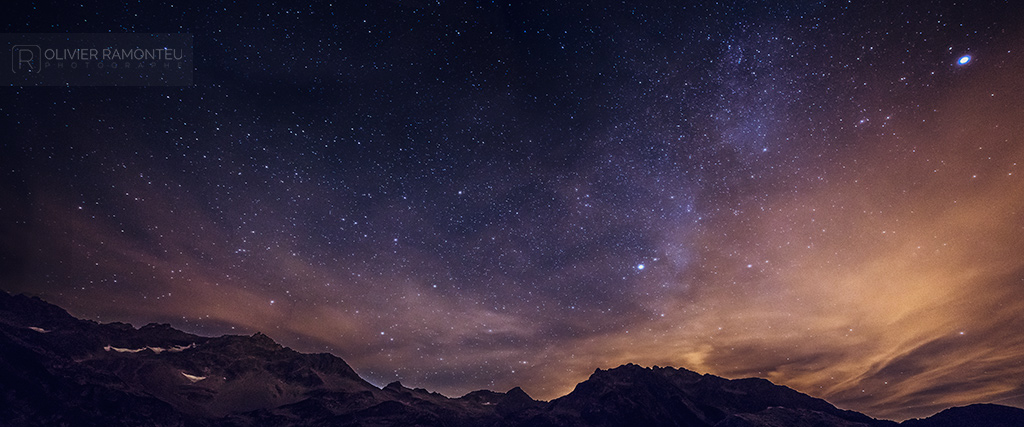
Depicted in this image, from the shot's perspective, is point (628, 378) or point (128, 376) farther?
point (628, 378)

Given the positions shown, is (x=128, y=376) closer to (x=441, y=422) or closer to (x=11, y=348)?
(x=11, y=348)

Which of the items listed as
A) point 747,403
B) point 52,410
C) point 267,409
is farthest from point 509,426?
point 52,410

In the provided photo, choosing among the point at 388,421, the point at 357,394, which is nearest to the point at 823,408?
the point at 388,421

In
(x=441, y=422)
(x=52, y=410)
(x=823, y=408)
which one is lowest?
(x=823, y=408)

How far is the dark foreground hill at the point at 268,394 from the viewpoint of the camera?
292 feet

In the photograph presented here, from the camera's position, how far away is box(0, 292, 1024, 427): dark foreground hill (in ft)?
292

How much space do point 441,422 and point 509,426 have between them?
24248 millimetres

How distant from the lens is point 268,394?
136250mm

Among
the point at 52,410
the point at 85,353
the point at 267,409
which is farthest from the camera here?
the point at 267,409

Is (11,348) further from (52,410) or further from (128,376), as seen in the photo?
(128,376)

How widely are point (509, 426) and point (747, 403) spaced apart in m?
93.3

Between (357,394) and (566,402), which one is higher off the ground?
(357,394)

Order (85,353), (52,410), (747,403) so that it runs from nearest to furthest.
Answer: (52,410) → (85,353) → (747,403)

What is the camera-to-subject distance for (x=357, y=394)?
14125cm
